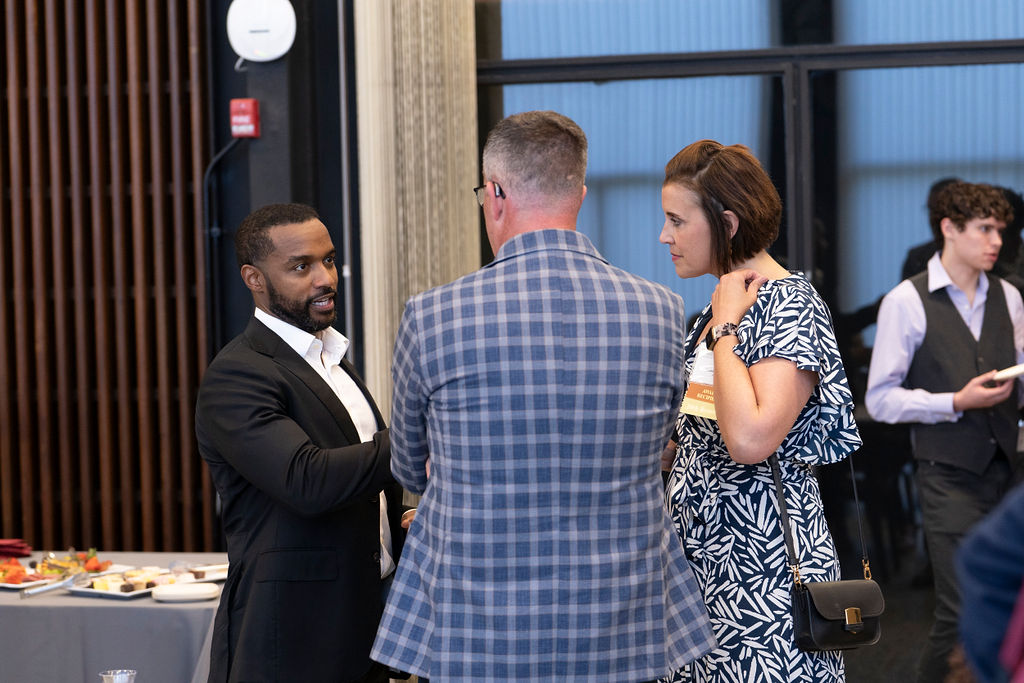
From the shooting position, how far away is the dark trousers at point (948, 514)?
4.09 metres

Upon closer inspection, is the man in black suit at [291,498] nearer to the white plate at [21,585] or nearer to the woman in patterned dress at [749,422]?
the woman in patterned dress at [749,422]

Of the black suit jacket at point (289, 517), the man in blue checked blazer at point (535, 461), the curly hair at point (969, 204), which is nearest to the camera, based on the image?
the man in blue checked blazer at point (535, 461)

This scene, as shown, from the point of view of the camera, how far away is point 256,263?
261cm

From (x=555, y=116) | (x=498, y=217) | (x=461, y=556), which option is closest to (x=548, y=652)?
(x=461, y=556)

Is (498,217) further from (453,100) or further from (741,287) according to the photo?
(453,100)

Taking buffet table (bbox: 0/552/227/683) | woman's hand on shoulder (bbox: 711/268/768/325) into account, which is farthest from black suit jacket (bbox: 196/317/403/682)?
woman's hand on shoulder (bbox: 711/268/768/325)

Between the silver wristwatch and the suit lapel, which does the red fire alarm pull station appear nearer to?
the suit lapel

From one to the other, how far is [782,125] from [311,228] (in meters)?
2.84

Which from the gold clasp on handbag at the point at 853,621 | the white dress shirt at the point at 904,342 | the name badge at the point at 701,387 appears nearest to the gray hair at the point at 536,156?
the name badge at the point at 701,387

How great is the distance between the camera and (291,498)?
2.28m

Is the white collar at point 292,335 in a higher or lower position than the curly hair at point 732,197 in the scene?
lower

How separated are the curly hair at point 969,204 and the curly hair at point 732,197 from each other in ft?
7.77

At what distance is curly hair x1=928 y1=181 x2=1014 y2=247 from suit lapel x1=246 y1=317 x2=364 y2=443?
2845mm

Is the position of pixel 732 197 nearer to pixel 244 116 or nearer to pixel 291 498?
pixel 291 498
